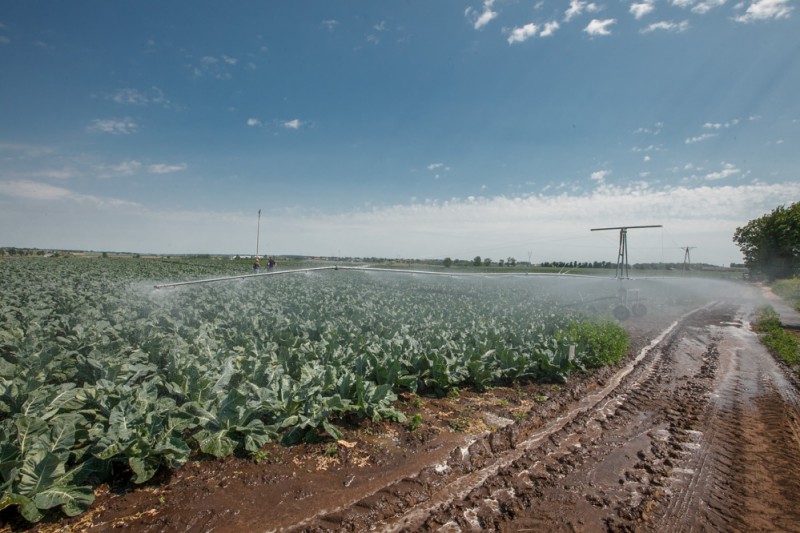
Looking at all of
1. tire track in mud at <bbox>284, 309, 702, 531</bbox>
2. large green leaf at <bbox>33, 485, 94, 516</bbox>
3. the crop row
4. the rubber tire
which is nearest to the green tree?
the rubber tire

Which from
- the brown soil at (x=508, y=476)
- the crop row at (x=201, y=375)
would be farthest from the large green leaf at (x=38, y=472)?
the brown soil at (x=508, y=476)

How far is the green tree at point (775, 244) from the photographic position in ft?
159

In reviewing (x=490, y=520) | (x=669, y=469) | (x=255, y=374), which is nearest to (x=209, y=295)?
(x=255, y=374)

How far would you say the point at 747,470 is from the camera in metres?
4.42

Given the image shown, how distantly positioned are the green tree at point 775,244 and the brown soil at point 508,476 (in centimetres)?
6059

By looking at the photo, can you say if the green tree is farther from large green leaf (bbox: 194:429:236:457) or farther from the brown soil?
large green leaf (bbox: 194:429:236:457)

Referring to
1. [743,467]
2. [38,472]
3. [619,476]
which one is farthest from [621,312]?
[38,472]

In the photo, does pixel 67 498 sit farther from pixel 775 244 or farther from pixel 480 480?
pixel 775 244

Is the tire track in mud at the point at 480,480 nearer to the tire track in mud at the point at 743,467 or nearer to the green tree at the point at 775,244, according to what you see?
the tire track in mud at the point at 743,467

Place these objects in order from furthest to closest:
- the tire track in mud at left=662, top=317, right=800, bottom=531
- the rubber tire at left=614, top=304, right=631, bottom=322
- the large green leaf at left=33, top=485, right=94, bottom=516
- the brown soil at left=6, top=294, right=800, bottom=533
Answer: the rubber tire at left=614, top=304, right=631, bottom=322 → the tire track in mud at left=662, top=317, right=800, bottom=531 → the brown soil at left=6, top=294, right=800, bottom=533 → the large green leaf at left=33, top=485, right=94, bottom=516

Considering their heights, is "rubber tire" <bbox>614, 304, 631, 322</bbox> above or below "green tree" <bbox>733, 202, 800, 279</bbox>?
below

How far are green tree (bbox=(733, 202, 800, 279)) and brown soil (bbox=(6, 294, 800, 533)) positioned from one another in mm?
60590

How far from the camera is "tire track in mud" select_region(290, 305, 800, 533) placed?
3475mm

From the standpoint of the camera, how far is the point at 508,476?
13.7 feet
